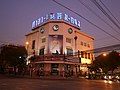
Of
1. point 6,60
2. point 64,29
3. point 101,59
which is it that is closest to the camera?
point 6,60

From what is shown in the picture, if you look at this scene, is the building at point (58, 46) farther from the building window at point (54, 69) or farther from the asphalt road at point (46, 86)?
the asphalt road at point (46, 86)

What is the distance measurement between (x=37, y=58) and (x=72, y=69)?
10212 mm

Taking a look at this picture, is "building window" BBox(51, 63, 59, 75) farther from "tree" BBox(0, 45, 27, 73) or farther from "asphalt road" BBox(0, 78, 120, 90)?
"asphalt road" BBox(0, 78, 120, 90)

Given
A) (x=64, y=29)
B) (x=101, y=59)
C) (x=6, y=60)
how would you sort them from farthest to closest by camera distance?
1. (x=101, y=59)
2. (x=64, y=29)
3. (x=6, y=60)

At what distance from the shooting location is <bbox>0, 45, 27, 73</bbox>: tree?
57.0m

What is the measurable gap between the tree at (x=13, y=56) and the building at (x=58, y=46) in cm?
383

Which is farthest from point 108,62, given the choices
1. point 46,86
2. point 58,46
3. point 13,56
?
A: point 46,86

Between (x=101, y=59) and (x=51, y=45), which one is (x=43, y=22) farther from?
(x=101, y=59)

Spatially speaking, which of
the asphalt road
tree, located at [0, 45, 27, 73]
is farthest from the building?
the asphalt road

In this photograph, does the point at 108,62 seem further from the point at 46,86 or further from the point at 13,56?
the point at 46,86

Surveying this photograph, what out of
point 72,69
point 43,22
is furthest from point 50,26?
point 72,69

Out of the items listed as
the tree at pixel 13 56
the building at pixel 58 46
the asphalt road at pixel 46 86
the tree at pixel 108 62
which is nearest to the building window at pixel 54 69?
the building at pixel 58 46

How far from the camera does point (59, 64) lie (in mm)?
60469

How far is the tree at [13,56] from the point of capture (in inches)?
2245
